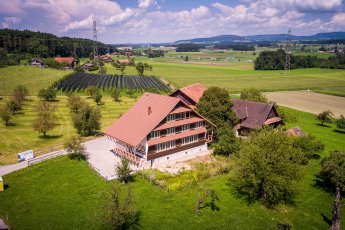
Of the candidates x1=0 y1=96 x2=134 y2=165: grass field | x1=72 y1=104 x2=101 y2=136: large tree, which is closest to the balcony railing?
x1=72 y1=104 x2=101 y2=136: large tree

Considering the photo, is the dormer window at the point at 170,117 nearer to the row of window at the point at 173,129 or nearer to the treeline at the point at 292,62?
the row of window at the point at 173,129

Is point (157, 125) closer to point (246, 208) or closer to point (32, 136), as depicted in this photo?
point (246, 208)

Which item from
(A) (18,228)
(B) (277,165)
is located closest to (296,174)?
(B) (277,165)

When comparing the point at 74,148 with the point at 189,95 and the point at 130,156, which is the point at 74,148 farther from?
the point at 189,95

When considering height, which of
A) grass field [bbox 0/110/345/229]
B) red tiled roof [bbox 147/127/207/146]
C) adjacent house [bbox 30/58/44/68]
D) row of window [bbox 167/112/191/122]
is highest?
adjacent house [bbox 30/58/44/68]

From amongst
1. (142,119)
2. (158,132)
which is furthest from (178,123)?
(142,119)

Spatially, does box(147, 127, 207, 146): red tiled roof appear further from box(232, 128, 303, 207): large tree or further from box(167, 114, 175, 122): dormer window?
box(232, 128, 303, 207): large tree

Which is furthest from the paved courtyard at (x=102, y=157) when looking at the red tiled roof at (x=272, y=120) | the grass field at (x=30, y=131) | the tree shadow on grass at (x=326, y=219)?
the red tiled roof at (x=272, y=120)
